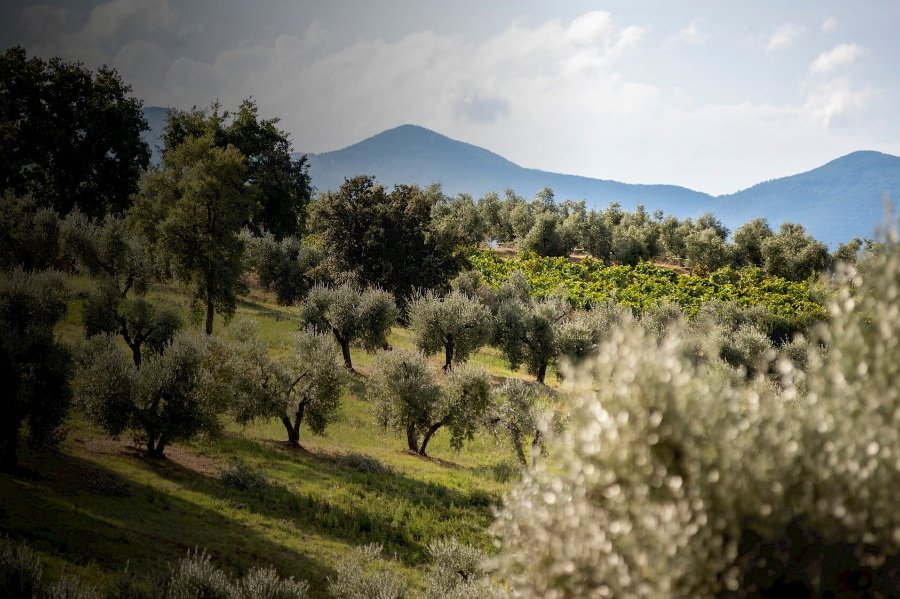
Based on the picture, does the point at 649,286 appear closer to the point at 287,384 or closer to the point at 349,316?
the point at 349,316

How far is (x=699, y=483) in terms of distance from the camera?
21.5ft

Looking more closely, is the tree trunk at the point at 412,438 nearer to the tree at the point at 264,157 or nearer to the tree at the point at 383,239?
the tree at the point at 383,239

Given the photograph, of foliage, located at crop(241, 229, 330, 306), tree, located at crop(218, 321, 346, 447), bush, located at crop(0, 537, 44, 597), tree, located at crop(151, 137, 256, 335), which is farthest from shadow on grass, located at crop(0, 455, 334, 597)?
foliage, located at crop(241, 229, 330, 306)

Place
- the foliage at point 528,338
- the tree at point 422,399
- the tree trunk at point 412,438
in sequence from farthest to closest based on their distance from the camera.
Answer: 1. the foliage at point 528,338
2. the tree trunk at point 412,438
3. the tree at point 422,399

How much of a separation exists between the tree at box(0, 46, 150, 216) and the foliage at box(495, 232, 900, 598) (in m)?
67.3

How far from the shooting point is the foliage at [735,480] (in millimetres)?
6418

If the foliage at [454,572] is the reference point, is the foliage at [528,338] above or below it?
above

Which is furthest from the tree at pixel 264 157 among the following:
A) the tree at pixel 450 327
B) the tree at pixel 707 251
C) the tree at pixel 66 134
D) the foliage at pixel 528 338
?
the tree at pixel 707 251

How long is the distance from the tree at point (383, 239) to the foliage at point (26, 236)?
25717 millimetres

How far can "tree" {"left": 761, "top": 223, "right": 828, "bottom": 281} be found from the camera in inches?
4464

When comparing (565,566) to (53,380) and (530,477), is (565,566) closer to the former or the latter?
(530,477)

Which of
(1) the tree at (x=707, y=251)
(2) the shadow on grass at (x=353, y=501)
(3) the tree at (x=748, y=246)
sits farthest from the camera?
(3) the tree at (x=748, y=246)

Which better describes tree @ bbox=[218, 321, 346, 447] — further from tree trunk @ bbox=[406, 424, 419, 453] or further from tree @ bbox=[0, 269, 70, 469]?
tree @ bbox=[0, 269, 70, 469]

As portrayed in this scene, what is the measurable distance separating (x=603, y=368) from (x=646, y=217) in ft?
516
